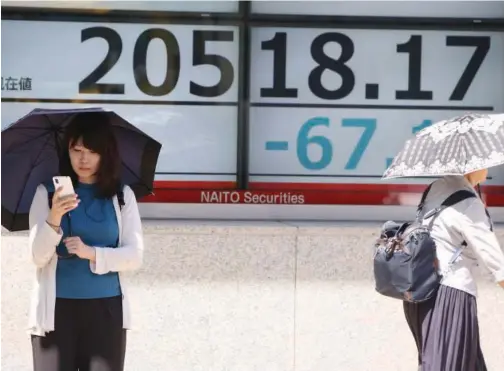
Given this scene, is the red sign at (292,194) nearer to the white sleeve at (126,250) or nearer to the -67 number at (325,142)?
the -67 number at (325,142)

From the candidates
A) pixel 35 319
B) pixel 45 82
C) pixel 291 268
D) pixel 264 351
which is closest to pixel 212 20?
pixel 45 82

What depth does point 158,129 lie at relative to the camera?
7.41 meters

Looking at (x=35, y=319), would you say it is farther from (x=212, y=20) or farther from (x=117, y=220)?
(x=212, y=20)

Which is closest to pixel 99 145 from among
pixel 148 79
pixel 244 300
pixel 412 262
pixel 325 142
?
pixel 412 262

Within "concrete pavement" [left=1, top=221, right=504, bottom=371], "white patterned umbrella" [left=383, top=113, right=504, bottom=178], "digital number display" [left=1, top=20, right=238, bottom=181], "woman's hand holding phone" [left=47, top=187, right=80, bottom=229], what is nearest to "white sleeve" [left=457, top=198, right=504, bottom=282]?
"white patterned umbrella" [left=383, top=113, right=504, bottom=178]

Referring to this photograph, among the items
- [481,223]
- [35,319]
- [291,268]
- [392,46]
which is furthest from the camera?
[392,46]

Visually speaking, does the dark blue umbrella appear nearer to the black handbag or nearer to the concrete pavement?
the black handbag

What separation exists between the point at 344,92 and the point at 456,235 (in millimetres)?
2616

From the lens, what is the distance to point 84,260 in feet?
15.4

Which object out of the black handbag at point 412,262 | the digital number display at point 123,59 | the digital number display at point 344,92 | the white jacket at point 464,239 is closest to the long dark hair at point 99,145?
the black handbag at point 412,262

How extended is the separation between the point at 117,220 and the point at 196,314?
235 centimetres

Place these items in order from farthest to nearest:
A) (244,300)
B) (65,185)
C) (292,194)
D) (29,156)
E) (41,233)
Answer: (292,194)
(244,300)
(29,156)
(41,233)
(65,185)

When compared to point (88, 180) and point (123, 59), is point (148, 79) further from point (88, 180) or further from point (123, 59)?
point (88, 180)

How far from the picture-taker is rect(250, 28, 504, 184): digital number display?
7457 mm
